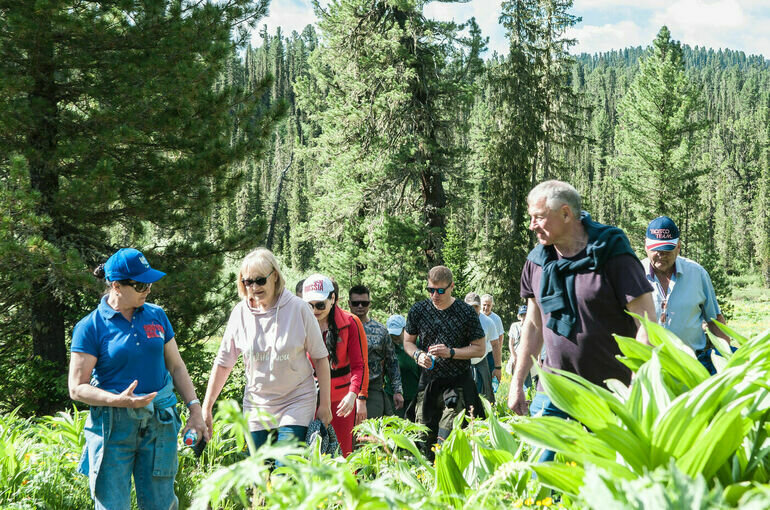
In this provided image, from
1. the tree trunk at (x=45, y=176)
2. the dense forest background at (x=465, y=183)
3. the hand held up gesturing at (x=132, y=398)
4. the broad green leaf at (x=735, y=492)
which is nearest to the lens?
the broad green leaf at (x=735, y=492)

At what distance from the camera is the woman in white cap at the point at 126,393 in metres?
3.37

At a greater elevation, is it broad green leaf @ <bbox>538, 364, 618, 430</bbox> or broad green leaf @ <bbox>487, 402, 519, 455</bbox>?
broad green leaf @ <bbox>538, 364, 618, 430</bbox>

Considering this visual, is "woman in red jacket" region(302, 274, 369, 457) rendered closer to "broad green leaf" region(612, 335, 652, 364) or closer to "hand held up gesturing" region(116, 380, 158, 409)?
"hand held up gesturing" region(116, 380, 158, 409)

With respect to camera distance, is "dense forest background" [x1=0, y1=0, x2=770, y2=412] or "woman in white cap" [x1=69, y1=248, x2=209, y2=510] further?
"dense forest background" [x1=0, y1=0, x2=770, y2=412]

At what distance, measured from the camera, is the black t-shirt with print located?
18.1 ft

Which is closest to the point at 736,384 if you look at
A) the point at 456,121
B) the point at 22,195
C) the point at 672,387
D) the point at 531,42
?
the point at 672,387

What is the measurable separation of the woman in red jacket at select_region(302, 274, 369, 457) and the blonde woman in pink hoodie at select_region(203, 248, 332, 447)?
718 mm

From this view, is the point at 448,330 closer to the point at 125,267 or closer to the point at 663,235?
the point at 663,235

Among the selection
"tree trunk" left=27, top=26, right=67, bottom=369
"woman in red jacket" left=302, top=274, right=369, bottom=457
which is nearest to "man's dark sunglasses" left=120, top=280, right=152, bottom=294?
"woman in red jacket" left=302, top=274, right=369, bottom=457

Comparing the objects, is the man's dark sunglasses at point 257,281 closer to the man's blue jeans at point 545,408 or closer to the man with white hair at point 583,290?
the man with white hair at point 583,290

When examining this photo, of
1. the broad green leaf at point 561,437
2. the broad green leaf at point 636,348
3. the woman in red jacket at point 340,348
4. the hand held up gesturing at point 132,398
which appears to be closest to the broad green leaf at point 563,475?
the broad green leaf at point 561,437

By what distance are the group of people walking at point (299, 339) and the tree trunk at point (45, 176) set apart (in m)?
4.93

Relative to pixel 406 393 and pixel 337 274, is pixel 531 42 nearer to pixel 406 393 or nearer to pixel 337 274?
pixel 337 274

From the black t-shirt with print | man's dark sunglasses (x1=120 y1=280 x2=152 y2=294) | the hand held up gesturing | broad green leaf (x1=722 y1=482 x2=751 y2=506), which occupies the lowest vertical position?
the black t-shirt with print
